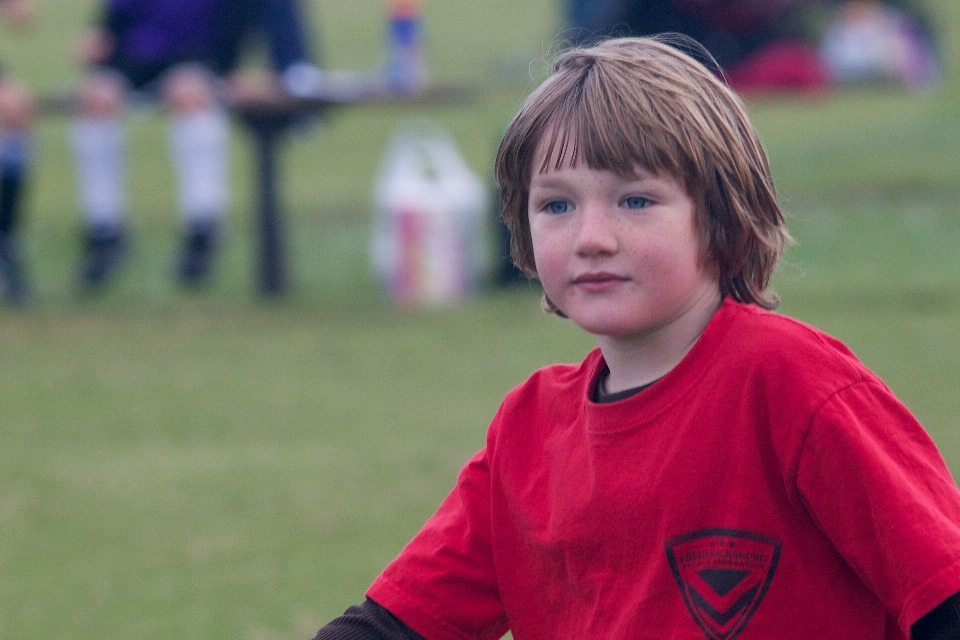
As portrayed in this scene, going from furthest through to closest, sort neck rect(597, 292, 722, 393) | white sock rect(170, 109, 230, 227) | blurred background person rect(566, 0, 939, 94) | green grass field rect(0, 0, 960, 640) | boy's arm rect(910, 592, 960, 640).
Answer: blurred background person rect(566, 0, 939, 94) < white sock rect(170, 109, 230, 227) < green grass field rect(0, 0, 960, 640) < neck rect(597, 292, 722, 393) < boy's arm rect(910, 592, 960, 640)

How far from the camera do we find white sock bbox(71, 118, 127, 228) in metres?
6.43

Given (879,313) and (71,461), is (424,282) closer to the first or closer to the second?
(879,313)

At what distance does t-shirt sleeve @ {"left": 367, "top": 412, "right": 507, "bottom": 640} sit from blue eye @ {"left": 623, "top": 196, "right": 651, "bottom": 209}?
14.6 inches

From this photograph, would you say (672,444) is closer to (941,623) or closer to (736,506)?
(736,506)

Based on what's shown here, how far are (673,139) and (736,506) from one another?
0.38 meters

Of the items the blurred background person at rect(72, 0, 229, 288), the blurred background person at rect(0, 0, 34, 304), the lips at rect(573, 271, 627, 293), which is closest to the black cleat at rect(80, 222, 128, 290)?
the blurred background person at rect(72, 0, 229, 288)

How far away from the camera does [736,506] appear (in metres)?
1.47

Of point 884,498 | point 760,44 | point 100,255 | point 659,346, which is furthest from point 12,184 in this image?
point 760,44

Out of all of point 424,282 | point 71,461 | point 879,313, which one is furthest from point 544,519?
point 424,282

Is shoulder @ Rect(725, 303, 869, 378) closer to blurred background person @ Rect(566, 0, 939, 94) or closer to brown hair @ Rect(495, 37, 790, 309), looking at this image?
brown hair @ Rect(495, 37, 790, 309)

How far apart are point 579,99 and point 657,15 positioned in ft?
24.7

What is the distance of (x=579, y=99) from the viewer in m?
1.56

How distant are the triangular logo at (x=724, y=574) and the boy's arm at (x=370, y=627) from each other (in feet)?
1.24

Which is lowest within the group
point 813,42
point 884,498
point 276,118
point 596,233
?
point 813,42
